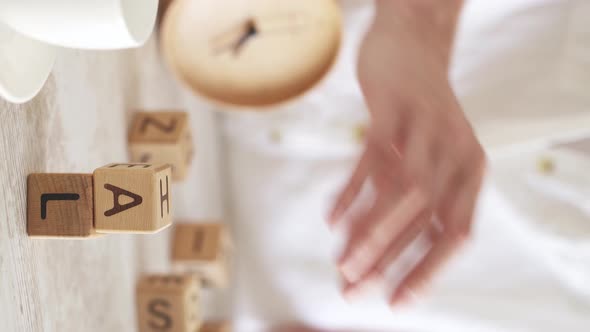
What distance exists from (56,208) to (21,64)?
0.11 metres

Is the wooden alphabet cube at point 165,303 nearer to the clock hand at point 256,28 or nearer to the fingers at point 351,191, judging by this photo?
the fingers at point 351,191

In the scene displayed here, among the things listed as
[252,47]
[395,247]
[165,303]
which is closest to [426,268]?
[395,247]

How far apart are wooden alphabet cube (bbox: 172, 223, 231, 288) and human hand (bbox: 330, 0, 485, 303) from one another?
0.22 m

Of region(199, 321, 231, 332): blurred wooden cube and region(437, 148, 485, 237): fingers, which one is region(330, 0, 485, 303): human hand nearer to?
region(437, 148, 485, 237): fingers

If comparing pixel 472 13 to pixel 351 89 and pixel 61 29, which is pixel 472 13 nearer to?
pixel 351 89

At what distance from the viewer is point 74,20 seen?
35 cm

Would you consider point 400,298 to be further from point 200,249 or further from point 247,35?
point 247,35

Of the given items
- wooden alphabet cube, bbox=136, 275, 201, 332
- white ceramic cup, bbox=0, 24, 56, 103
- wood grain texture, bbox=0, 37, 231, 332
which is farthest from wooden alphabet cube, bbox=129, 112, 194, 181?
white ceramic cup, bbox=0, 24, 56, 103

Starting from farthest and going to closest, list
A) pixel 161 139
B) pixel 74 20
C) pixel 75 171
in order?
pixel 161 139 → pixel 75 171 → pixel 74 20

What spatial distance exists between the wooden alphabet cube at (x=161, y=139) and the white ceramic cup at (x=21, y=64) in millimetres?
233

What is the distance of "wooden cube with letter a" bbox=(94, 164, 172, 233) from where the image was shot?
0.44 metres

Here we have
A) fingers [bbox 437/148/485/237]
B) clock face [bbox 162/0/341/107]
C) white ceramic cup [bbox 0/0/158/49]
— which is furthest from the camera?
clock face [bbox 162/0/341/107]

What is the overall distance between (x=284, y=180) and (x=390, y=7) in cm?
43

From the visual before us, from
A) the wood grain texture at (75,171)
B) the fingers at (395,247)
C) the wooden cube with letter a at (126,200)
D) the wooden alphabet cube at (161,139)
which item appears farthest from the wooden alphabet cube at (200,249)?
the wooden cube with letter a at (126,200)
